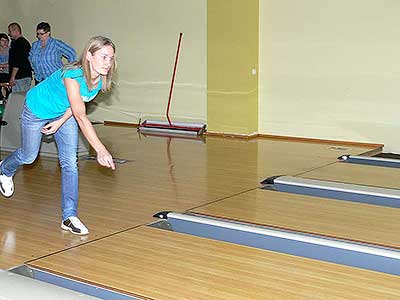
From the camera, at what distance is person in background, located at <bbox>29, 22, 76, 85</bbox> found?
6254 millimetres

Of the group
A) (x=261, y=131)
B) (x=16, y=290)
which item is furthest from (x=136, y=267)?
(x=261, y=131)

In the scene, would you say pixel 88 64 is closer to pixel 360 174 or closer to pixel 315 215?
pixel 315 215

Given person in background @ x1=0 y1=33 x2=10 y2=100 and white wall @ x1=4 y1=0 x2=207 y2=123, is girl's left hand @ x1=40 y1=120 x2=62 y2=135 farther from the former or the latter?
person in background @ x1=0 y1=33 x2=10 y2=100

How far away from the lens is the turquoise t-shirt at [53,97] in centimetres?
336

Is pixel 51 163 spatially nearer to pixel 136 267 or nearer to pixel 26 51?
pixel 26 51

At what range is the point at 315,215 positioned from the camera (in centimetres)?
407

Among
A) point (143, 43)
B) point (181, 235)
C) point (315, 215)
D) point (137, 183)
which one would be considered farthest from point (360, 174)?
point (143, 43)

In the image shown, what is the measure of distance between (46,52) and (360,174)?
3.26 meters

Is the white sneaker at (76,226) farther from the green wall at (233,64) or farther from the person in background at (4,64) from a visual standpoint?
the person in background at (4,64)

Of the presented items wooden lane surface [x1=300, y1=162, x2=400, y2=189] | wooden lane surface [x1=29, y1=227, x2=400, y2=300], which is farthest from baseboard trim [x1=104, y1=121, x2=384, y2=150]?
wooden lane surface [x1=29, y1=227, x2=400, y2=300]

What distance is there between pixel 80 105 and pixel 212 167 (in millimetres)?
2661

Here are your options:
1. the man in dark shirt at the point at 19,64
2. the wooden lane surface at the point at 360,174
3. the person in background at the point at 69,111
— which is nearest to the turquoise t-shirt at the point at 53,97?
the person in background at the point at 69,111

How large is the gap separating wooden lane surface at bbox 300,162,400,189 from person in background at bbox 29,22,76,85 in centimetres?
266

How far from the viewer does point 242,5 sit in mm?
7391
